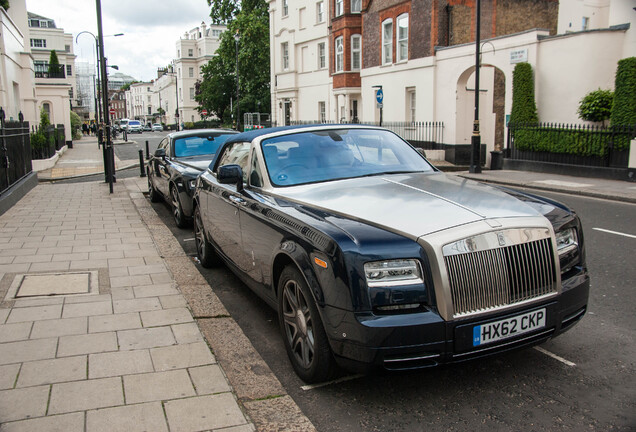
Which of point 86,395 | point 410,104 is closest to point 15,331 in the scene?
point 86,395

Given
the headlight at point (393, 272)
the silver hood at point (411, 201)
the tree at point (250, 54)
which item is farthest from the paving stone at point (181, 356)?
the tree at point (250, 54)

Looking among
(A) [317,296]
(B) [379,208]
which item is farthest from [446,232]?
(A) [317,296]

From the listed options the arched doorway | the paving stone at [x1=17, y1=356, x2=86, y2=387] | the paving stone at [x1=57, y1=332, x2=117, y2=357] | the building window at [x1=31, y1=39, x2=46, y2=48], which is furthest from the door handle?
the building window at [x1=31, y1=39, x2=46, y2=48]

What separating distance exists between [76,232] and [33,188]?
25.2 feet

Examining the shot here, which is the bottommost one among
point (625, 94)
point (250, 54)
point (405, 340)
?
point (405, 340)

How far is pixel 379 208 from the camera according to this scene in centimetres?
374

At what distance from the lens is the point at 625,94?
15.6 m

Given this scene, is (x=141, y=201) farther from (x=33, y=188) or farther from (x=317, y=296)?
(x=317, y=296)

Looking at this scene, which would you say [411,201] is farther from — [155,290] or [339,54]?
[339,54]

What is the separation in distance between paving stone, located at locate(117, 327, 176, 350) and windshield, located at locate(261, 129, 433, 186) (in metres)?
1.52

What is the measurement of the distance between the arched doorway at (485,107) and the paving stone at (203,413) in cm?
2200

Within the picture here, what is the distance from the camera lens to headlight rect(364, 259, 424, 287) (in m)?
3.18

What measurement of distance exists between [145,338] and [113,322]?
21.3 inches

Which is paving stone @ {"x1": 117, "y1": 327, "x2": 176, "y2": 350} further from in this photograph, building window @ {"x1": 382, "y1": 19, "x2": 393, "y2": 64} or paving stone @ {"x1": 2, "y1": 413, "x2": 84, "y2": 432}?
building window @ {"x1": 382, "y1": 19, "x2": 393, "y2": 64}
